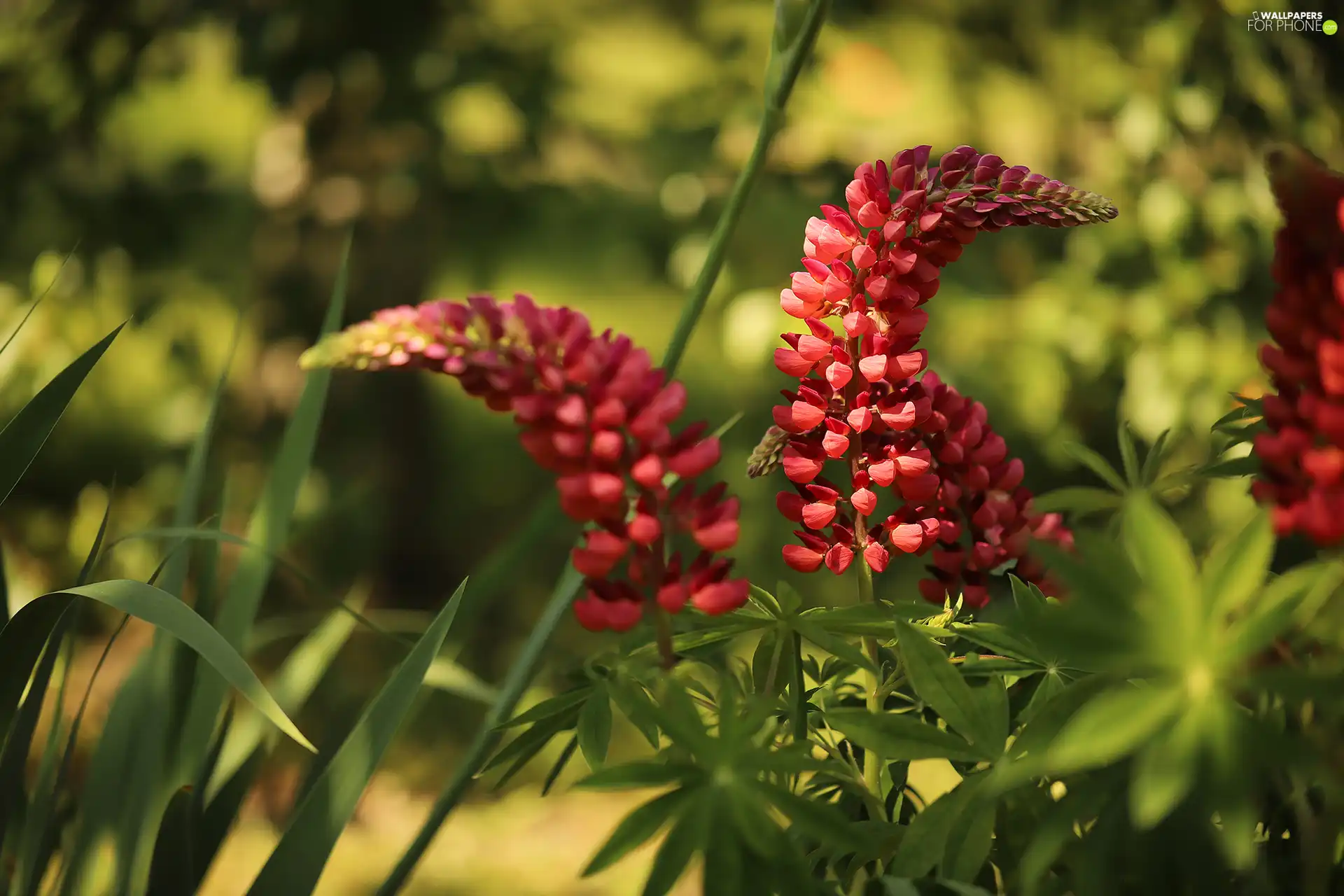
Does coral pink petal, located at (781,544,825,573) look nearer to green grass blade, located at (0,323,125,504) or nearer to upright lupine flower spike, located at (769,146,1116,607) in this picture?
upright lupine flower spike, located at (769,146,1116,607)

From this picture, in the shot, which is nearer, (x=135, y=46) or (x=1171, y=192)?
(x=1171, y=192)

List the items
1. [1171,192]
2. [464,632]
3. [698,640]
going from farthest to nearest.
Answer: [1171,192] → [464,632] → [698,640]

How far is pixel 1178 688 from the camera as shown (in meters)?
0.40

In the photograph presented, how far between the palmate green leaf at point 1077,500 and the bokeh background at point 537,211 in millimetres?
958

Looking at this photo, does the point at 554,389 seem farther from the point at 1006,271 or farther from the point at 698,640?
the point at 1006,271

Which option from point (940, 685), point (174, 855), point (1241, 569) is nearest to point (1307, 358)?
point (1241, 569)

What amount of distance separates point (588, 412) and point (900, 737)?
227mm

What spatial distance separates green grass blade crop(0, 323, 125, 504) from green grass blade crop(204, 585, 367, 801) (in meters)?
0.36

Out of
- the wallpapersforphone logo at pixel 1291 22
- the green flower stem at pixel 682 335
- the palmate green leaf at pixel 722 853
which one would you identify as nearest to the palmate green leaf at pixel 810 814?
the palmate green leaf at pixel 722 853

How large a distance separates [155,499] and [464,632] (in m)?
1.43

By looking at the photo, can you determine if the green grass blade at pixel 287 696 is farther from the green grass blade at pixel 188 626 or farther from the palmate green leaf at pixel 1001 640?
the palmate green leaf at pixel 1001 640

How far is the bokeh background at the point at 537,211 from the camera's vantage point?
2.06 m

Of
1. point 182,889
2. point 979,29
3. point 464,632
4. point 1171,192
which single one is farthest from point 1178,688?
point 979,29

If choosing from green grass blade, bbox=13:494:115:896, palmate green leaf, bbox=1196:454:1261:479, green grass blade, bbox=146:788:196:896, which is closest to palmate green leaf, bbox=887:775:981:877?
palmate green leaf, bbox=1196:454:1261:479
